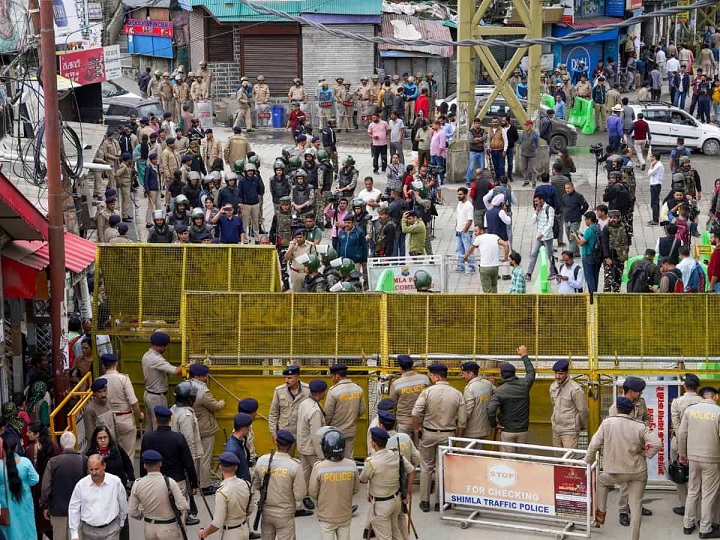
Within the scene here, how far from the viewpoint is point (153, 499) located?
11.7 meters

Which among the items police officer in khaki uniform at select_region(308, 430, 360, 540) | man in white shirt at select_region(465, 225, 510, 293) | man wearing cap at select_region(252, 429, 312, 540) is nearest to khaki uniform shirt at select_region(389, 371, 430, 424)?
police officer in khaki uniform at select_region(308, 430, 360, 540)

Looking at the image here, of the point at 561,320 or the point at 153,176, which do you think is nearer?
the point at 561,320

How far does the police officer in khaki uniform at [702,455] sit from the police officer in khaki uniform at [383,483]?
9.48 feet

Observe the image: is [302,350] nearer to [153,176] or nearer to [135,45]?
[153,176]

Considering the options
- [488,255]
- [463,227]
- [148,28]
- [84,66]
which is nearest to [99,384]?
[488,255]

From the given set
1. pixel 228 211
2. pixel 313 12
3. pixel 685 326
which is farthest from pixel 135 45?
pixel 685 326

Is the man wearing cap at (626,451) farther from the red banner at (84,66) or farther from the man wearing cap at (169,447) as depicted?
the red banner at (84,66)

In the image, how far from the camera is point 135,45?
145 feet

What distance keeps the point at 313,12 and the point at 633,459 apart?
2746 centimetres

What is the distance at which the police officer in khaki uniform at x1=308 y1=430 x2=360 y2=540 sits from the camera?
11836mm

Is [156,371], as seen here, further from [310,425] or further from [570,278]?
[570,278]

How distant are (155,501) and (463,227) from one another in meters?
10.9

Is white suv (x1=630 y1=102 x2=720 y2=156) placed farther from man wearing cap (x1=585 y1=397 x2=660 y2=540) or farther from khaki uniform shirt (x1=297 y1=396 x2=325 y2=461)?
khaki uniform shirt (x1=297 y1=396 x2=325 y2=461)

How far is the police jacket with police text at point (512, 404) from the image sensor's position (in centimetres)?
1391
